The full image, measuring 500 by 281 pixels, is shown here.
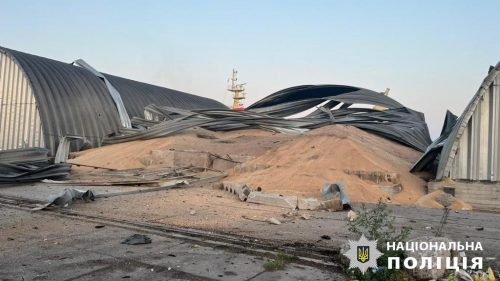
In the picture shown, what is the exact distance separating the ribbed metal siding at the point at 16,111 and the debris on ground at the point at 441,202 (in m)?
17.5

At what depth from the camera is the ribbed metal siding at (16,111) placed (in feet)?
66.5

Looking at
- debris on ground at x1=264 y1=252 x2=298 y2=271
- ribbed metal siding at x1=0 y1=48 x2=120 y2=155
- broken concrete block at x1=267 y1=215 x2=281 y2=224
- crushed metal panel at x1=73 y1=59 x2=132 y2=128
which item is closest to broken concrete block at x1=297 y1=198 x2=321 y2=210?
broken concrete block at x1=267 y1=215 x2=281 y2=224

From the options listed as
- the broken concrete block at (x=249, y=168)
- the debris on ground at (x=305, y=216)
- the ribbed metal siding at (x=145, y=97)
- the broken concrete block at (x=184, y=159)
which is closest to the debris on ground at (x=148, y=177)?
the broken concrete block at (x=249, y=168)

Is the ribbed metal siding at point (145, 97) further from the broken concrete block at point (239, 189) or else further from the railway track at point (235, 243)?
the railway track at point (235, 243)

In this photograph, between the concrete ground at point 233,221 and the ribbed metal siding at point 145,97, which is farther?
the ribbed metal siding at point 145,97

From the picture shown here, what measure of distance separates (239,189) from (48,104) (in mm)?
14772

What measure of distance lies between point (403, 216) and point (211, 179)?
6.94 meters

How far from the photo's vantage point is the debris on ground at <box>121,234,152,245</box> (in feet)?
17.8

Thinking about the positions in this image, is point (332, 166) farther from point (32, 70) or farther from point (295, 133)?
point (32, 70)

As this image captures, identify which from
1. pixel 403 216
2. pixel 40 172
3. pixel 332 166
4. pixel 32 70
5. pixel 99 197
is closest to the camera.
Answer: pixel 403 216

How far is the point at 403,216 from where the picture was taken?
8336 millimetres

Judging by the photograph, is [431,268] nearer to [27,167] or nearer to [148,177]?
[148,177]

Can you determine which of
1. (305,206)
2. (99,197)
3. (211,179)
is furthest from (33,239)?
(211,179)

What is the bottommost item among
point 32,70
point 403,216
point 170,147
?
point 403,216
